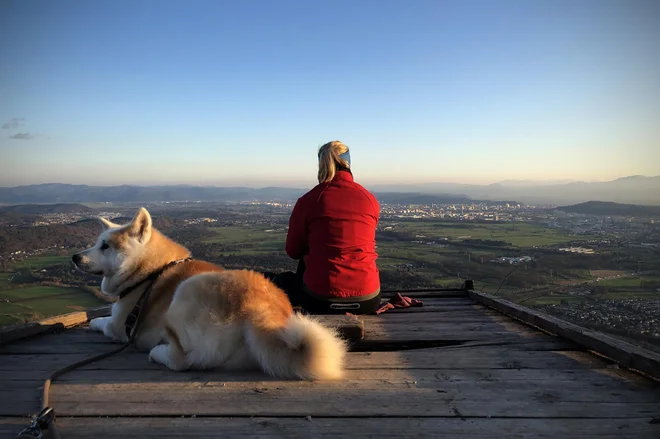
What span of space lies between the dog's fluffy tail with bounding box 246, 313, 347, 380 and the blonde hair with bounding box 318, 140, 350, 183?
6.74 ft

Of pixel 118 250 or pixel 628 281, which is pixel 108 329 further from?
pixel 628 281

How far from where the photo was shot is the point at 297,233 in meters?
4.41

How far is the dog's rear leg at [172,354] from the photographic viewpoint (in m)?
3.00

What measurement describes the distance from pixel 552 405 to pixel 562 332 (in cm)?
166

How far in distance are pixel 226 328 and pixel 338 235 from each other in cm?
168

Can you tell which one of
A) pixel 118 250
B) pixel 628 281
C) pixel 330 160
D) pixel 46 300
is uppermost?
pixel 330 160

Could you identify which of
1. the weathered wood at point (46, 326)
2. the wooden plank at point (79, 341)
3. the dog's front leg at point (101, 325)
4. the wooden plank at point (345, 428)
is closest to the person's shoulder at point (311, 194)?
the wooden plank at point (79, 341)

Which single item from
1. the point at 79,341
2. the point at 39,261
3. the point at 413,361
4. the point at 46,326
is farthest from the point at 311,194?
the point at 39,261

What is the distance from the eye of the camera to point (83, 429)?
208 centimetres

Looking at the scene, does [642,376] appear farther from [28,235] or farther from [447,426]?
[28,235]

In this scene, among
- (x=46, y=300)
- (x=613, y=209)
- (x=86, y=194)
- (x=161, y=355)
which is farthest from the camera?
(x=86, y=194)

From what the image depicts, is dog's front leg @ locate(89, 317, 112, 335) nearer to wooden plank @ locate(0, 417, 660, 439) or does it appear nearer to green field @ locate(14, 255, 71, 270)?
wooden plank @ locate(0, 417, 660, 439)

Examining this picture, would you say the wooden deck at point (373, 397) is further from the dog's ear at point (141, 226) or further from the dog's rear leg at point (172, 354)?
the dog's ear at point (141, 226)

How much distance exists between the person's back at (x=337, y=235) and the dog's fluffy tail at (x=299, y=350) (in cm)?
135
